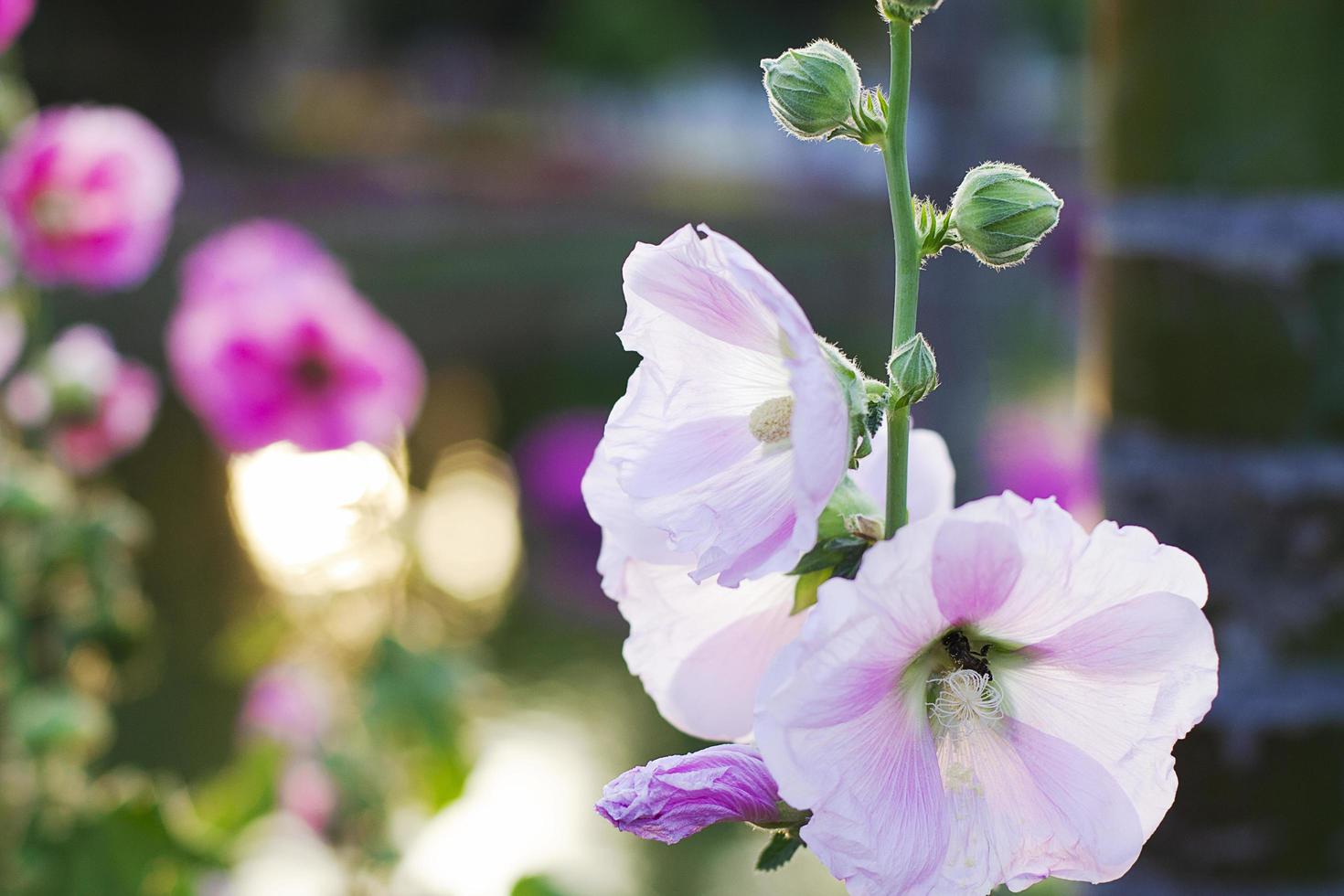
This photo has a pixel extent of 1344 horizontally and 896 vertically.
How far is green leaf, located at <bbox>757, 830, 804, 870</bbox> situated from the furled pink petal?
11cm

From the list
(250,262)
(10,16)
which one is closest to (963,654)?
(10,16)

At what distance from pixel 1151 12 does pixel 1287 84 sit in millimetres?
83

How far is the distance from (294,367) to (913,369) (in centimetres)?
80

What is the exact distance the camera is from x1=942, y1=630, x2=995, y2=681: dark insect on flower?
0.38 m

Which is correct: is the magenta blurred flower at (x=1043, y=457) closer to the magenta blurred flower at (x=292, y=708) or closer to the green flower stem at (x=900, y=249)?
the green flower stem at (x=900, y=249)

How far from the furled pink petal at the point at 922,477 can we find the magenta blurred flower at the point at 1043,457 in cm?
41

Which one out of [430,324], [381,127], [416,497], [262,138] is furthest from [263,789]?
[381,127]

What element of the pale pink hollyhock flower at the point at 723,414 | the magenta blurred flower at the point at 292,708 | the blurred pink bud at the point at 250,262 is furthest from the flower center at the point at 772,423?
the magenta blurred flower at the point at 292,708

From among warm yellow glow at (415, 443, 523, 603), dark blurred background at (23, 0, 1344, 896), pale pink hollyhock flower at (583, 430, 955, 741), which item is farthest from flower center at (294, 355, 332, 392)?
warm yellow glow at (415, 443, 523, 603)

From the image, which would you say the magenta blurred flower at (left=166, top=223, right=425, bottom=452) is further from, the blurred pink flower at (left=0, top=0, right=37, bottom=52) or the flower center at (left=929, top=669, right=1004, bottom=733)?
the flower center at (left=929, top=669, right=1004, bottom=733)

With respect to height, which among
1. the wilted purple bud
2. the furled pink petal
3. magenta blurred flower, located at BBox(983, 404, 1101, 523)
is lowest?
magenta blurred flower, located at BBox(983, 404, 1101, 523)

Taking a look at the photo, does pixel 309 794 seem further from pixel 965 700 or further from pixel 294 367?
pixel 965 700

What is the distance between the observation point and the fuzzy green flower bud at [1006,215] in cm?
39

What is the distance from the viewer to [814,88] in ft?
1.28
